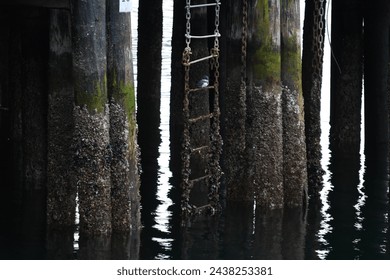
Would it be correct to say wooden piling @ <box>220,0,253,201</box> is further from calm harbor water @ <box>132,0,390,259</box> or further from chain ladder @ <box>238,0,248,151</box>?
calm harbor water @ <box>132,0,390,259</box>

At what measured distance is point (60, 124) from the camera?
17.6 m

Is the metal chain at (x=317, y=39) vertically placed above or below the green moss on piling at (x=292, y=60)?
above

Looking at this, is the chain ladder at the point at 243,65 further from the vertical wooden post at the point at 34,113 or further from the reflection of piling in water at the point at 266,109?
the vertical wooden post at the point at 34,113

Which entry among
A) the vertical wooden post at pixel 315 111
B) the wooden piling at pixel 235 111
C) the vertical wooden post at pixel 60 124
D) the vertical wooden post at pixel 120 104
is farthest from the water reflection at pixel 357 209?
the vertical wooden post at pixel 60 124

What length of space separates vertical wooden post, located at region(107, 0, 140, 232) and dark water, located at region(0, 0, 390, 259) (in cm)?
71

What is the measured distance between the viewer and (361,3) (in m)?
22.6

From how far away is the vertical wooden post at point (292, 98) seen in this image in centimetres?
1853

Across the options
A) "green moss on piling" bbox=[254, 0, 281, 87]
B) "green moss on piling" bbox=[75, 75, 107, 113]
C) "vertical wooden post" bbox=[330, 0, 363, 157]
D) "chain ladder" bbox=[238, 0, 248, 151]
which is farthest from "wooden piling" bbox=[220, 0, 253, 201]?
"vertical wooden post" bbox=[330, 0, 363, 157]

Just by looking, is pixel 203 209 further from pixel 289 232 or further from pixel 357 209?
pixel 357 209

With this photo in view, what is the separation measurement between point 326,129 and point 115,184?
492 inches

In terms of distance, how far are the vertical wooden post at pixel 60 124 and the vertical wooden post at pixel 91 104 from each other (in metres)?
1.10

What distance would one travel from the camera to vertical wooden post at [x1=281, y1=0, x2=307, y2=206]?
18531mm

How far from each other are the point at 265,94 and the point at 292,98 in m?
0.45

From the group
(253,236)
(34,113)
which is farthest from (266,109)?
(34,113)
